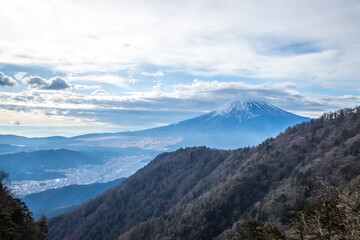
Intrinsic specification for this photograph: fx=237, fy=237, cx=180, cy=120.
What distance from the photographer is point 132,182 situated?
146625 millimetres

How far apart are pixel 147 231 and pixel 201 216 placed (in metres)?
24.1

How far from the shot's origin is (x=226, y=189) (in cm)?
7600

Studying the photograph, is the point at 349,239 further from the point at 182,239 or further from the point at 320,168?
the point at 182,239

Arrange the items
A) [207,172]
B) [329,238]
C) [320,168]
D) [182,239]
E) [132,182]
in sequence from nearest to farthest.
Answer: [329,238], [320,168], [182,239], [207,172], [132,182]

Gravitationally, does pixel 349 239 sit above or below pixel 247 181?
above

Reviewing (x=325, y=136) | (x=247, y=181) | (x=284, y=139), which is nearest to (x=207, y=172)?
(x=284, y=139)

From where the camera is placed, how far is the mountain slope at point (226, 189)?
55562 millimetres

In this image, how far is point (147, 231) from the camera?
8106 cm

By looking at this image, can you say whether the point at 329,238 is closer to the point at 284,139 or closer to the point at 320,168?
the point at 320,168

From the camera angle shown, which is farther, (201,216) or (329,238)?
(201,216)

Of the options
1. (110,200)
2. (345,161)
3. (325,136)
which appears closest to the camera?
(345,161)

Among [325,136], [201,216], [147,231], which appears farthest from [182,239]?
[325,136]

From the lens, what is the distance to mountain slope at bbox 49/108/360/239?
2188 inches

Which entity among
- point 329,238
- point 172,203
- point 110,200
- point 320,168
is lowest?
point 110,200
